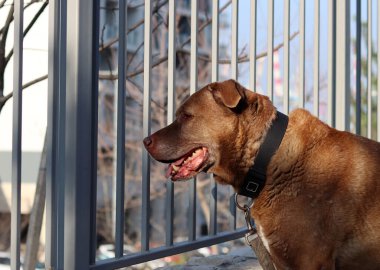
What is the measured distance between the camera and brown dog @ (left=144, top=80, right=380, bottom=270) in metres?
3.35

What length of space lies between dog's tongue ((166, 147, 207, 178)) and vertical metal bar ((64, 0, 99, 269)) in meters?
0.42

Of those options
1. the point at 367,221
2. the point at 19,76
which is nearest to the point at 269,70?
the point at 367,221

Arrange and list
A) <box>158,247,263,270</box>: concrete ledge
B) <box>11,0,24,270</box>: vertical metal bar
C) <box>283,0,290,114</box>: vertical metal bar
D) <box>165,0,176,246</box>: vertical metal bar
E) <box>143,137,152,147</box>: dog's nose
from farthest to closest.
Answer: <box>283,0,290,114</box>: vertical metal bar < <box>158,247,263,270</box>: concrete ledge < <box>165,0,176,246</box>: vertical metal bar < <box>143,137,152,147</box>: dog's nose < <box>11,0,24,270</box>: vertical metal bar

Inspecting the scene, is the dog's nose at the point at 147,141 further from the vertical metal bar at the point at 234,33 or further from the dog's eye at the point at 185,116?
the vertical metal bar at the point at 234,33

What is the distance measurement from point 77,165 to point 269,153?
0.94 metres

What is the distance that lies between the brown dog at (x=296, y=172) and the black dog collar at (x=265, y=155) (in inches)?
1.2

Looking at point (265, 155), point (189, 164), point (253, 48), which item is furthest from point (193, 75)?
point (265, 155)

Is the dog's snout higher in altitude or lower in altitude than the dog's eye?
lower

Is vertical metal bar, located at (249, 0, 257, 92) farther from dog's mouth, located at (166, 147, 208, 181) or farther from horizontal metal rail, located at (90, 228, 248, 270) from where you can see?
dog's mouth, located at (166, 147, 208, 181)

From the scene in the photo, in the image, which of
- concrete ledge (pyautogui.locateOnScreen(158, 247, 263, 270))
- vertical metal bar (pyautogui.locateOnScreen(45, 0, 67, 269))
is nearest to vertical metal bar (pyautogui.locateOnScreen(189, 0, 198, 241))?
concrete ledge (pyautogui.locateOnScreen(158, 247, 263, 270))

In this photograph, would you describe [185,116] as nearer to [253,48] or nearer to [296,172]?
[296,172]

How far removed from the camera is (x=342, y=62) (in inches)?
224

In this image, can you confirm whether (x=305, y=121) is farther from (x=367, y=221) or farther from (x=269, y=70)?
(x=269, y=70)

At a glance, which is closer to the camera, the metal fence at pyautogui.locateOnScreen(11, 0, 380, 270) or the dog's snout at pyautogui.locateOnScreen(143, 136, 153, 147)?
the metal fence at pyautogui.locateOnScreen(11, 0, 380, 270)
